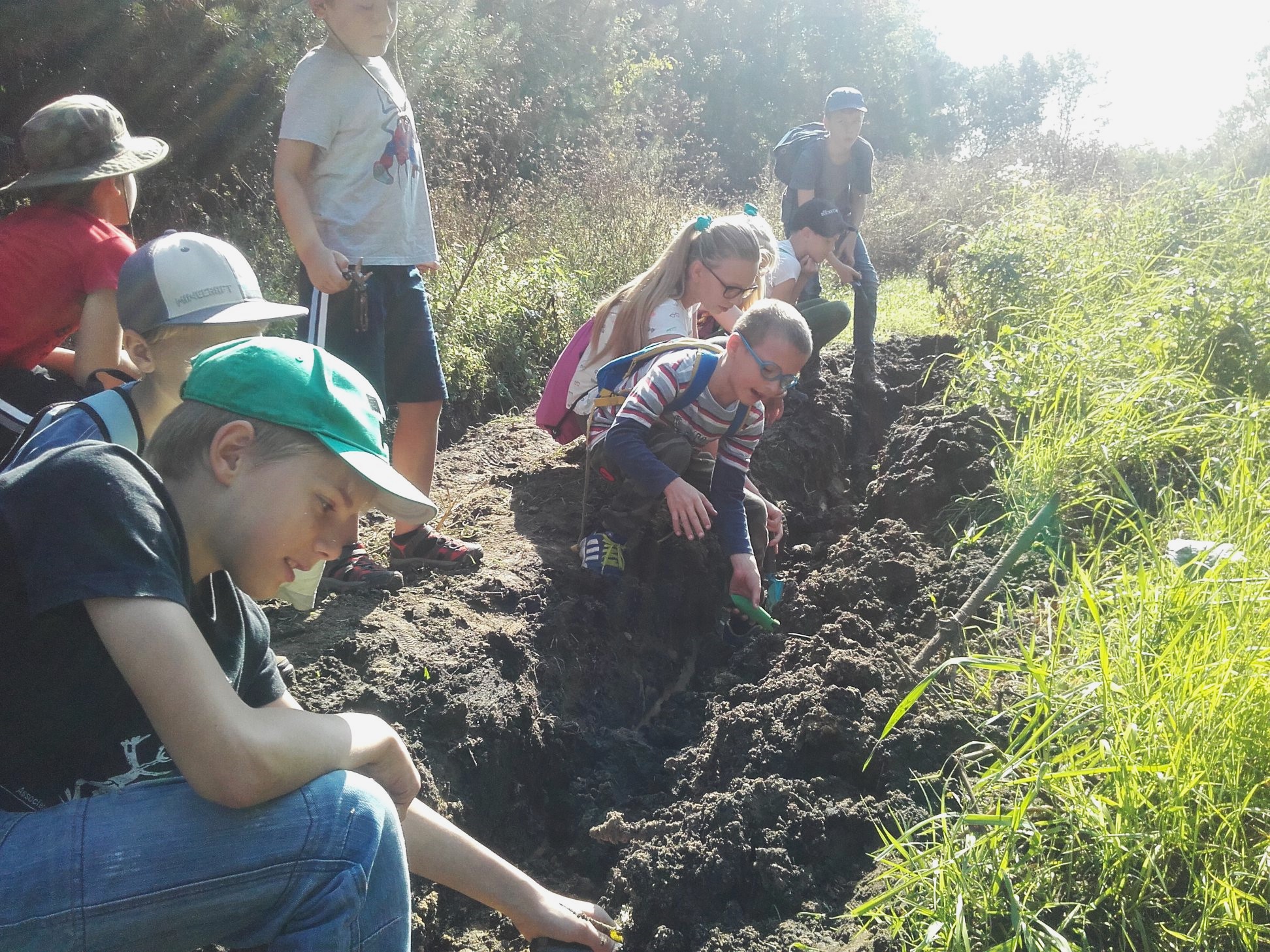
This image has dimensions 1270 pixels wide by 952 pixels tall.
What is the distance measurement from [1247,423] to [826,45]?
33303mm

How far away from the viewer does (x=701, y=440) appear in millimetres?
3721

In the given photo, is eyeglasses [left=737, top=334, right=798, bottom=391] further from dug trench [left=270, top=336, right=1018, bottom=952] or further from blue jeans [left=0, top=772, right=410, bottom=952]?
blue jeans [left=0, top=772, right=410, bottom=952]

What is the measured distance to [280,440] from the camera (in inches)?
55.7

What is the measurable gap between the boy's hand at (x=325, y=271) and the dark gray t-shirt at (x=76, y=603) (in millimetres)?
1774

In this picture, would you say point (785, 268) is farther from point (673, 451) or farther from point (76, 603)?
point (76, 603)

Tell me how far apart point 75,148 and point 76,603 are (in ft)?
6.74

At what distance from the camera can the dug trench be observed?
2236 millimetres

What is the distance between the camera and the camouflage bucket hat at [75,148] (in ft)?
8.95

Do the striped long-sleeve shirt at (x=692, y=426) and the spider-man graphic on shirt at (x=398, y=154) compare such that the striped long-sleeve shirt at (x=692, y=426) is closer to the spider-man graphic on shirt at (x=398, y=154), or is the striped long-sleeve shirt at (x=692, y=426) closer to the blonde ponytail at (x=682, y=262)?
the blonde ponytail at (x=682, y=262)

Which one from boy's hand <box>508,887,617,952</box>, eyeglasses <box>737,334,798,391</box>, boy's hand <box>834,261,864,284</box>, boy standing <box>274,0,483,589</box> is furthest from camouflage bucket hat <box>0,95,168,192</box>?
boy's hand <box>834,261,864,284</box>

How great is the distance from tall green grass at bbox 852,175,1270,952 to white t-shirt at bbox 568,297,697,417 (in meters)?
1.45

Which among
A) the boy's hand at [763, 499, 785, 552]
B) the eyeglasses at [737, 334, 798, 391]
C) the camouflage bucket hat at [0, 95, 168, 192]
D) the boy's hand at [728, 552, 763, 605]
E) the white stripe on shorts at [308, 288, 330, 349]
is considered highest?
the camouflage bucket hat at [0, 95, 168, 192]

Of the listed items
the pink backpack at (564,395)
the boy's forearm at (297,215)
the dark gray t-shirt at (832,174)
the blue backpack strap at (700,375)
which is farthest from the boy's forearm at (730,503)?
the dark gray t-shirt at (832,174)

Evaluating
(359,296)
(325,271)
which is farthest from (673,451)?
(325,271)
